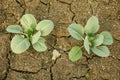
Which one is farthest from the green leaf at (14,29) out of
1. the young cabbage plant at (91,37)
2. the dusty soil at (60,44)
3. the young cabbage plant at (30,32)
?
the young cabbage plant at (91,37)

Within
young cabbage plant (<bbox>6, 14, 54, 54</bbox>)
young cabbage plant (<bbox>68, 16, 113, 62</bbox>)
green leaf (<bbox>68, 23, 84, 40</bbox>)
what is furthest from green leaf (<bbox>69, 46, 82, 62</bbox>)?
young cabbage plant (<bbox>6, 14, 54, 54</bbox>)

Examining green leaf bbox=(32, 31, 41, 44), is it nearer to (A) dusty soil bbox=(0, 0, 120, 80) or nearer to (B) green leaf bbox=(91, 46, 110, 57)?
(A) dusty soil bbox=(0, 0, 120, 80)

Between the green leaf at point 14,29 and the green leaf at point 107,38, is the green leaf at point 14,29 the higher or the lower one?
the higher one

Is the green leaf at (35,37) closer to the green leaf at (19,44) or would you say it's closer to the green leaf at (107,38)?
the green leaf at (19,44)

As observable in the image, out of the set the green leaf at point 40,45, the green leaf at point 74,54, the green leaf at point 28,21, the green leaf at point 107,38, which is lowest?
the green leaf at point 74,54

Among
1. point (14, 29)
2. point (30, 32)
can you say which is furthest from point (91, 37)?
point (14, 29)

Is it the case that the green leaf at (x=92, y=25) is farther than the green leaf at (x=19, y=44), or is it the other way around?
the green leaf at (x=92, y=25)
